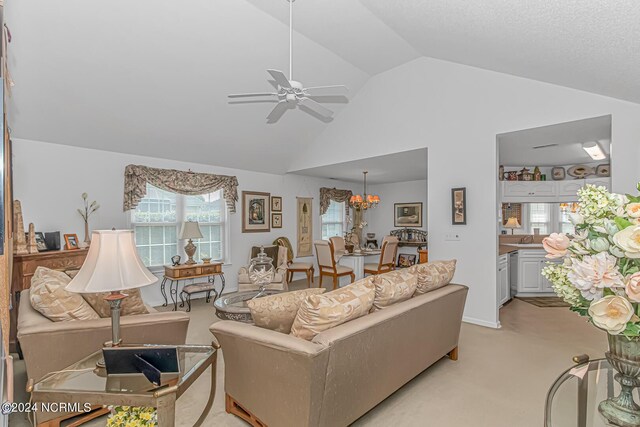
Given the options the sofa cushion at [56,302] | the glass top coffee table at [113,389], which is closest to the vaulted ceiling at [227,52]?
the sofa cushion at [56,302]

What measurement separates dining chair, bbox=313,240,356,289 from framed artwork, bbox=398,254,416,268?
2617 millimetres

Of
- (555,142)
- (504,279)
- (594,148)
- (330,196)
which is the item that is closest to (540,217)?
(594,148)

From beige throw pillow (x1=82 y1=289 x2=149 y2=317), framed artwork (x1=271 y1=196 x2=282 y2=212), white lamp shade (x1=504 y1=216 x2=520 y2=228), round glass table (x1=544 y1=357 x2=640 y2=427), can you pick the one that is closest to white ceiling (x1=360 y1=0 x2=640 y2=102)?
round glass table (x1=544 y1=357 x2=640 y2=427)

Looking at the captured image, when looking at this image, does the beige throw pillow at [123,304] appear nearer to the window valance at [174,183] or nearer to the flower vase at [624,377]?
the window valance at [174,183]

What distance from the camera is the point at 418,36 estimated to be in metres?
3.51

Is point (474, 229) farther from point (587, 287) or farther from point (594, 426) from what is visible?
point (587, 287)

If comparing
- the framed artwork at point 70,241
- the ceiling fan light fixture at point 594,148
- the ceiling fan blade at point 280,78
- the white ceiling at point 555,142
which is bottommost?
the framed artwork at point 70,241

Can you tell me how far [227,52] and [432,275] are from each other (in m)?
3.37

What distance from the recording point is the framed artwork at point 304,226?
734cm

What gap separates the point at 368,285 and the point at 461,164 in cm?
291

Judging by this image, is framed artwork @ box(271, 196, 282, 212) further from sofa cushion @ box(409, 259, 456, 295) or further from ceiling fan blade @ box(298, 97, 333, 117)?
sofa cushion @ box(409, 259, 456, 295)

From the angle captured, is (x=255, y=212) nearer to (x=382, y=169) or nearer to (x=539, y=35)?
(x=382, y=169)

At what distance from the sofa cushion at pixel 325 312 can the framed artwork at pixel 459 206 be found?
283 cm

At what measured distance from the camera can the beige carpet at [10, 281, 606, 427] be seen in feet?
7.32
